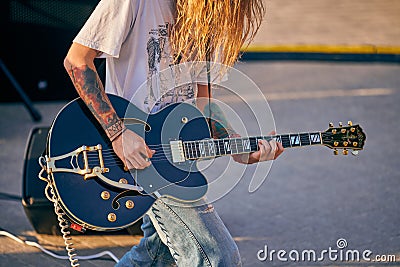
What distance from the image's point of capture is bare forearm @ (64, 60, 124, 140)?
Answer: 10.2 ft

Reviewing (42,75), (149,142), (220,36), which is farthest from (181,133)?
(42,75)

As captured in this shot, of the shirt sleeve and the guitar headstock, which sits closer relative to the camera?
the shirt sleeve

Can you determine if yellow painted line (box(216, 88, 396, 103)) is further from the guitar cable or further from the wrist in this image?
the wrist

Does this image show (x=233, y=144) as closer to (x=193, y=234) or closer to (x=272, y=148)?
(x=272, y=148)

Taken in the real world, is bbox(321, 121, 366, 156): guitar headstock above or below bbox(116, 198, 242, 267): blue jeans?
above

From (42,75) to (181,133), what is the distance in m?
3.71

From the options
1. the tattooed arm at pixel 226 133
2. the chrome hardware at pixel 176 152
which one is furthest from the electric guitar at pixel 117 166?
the tattooed arm at pixel 226 133

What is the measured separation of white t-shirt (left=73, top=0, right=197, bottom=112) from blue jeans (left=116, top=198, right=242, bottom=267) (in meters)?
0.45

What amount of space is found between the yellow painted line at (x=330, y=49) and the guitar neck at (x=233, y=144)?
201 inches

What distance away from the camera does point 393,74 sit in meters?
7.91

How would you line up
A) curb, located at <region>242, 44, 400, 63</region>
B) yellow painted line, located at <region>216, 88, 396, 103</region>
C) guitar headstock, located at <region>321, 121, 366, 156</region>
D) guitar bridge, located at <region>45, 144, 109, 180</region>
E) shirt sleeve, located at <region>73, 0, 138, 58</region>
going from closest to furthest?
shirt sleeve, located at <region>73, 0, 138, 58</region>, guitar bridge, located at <region>45, 144, 109, 180</region>, guitar headstock, located at <region>321, 121, 366, 156</region>, yellow painted line, located at <region>216, 88, 396, 103</region>, curb, located at <region>242, 44, 400, 63</region>

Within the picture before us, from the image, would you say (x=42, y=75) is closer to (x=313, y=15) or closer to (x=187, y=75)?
(x=187, y=75)

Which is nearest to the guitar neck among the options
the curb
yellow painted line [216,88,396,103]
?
yellow painted line [216,88,396,103]

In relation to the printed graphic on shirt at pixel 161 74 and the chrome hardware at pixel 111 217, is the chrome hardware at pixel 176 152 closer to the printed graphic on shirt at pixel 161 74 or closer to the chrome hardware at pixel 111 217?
the printed graphic on shirt at pixel 161 74
